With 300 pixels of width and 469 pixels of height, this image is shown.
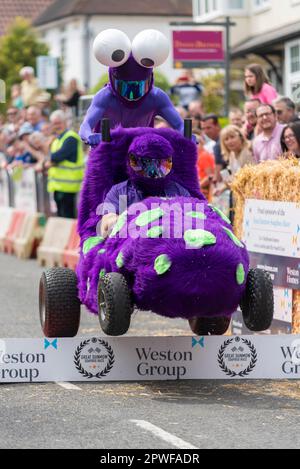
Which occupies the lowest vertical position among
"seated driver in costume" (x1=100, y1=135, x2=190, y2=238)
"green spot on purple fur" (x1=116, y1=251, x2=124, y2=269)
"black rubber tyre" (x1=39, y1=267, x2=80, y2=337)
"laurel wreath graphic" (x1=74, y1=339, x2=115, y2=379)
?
"laurel wreath graphic" (x1=74, y1=339, x2=115, y2=379)

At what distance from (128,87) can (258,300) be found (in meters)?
2.44

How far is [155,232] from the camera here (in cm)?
871

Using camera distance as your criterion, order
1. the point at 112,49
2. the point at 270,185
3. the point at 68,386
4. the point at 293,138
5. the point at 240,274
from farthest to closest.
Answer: the point at 293,138 < the point at 270,185 < the point at 112,49 < the point at 68,386 < the point at 240,274

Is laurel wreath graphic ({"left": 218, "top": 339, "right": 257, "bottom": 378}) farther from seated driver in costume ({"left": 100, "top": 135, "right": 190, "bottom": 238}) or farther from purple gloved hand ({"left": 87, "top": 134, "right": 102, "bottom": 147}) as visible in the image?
purple gloved hand ({"left": 87, "top": 134, "right": 102, "bottom": 147})

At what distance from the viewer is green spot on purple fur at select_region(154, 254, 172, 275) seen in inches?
336

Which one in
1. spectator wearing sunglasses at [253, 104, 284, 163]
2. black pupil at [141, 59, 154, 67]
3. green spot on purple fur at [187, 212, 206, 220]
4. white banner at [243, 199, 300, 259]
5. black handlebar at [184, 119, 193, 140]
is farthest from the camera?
spectator wearing sunglasses at [253, 104, 284, 163]

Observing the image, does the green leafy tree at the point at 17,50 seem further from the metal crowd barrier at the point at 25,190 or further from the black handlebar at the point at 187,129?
the black handlebar at the point at 187,129

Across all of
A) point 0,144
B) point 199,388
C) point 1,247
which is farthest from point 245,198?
point 0,144

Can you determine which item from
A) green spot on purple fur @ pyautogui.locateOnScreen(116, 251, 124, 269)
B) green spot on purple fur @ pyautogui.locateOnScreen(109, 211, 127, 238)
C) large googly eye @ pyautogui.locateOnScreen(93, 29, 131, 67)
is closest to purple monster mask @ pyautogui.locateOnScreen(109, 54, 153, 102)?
large googly eye @ pyautogui.locateOnScreen(93, 29, 131, 67)

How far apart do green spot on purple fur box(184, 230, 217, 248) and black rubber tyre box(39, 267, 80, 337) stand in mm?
1605

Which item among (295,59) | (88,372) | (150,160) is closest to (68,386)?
(88,372)

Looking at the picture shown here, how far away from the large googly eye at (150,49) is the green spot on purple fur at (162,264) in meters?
2.40

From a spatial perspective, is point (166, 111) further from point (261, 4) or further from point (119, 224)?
point (261, 4)

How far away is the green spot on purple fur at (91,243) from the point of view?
9766 millimetres
